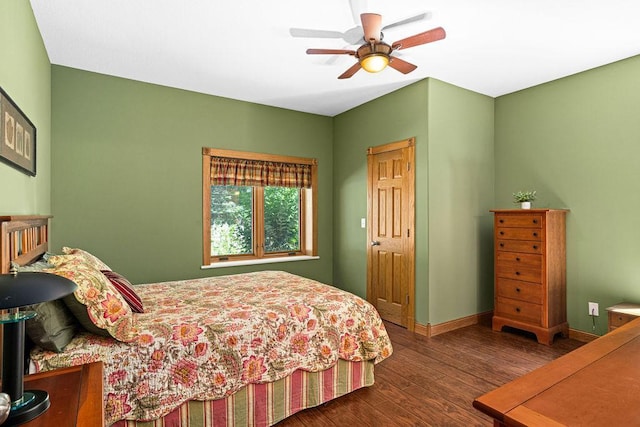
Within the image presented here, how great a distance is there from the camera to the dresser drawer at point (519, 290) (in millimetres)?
3518

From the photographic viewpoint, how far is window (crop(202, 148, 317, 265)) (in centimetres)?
423

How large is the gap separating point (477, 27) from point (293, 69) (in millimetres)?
1653

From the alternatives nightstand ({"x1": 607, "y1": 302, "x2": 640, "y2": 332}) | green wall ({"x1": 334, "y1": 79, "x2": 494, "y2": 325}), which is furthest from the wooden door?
nightstand ({"x1": 607, "y1": 302, "x2": 640, "y2": 332})

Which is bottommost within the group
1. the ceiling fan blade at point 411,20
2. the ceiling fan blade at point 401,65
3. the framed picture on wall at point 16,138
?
the framed picture on wall at point 16,138

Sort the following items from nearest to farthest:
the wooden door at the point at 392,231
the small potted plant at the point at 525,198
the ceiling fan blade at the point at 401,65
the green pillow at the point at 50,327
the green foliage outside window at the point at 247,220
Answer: the green pillow at the point at 50,327
the ceiling fan blade at the point at 401,65
the small potted plant at the point at 525,198
the wooden door at the point at 392,231
the green foliage outside window at the point at 247,220

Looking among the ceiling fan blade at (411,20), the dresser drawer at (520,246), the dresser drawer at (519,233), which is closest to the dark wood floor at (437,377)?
the dresser drawer at (520,246)

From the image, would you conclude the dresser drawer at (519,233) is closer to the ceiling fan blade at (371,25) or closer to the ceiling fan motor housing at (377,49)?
the ceiling fan motor housing at (377,49)

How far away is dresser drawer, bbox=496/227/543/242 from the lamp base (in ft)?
12.5

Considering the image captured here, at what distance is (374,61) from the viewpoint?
2543mm

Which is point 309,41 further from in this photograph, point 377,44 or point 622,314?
point 622,314

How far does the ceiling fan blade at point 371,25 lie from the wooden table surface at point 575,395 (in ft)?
6.89

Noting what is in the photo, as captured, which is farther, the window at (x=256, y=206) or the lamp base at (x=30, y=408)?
the window at (x=256, y=206)

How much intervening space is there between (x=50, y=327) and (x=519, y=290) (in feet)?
12.6

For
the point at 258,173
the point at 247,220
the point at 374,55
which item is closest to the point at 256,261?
the point at 247,220
